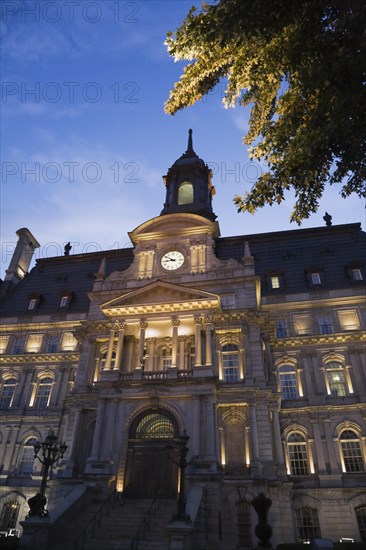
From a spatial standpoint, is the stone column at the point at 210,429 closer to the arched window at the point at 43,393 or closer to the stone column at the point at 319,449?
the stone column at the point at 319,449

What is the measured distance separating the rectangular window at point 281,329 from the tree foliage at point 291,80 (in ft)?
67.7

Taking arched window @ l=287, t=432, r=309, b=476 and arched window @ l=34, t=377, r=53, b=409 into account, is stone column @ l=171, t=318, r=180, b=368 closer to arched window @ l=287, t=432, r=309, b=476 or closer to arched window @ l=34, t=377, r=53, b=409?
arched window @ l=287, t=432, r=309, b=476

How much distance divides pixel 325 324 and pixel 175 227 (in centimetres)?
1516

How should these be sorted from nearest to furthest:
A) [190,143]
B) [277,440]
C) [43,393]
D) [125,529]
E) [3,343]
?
[125,529]
[277,440]
[43,393]
[3,343]
[190,143]

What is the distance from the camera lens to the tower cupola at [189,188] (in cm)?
4190

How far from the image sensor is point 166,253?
35.9m

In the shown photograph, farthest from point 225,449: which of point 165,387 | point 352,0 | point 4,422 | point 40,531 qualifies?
point 352,0

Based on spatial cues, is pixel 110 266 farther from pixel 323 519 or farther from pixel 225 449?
pixel 323 519

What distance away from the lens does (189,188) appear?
43.7 meters

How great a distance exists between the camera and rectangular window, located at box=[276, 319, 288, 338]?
34.2m

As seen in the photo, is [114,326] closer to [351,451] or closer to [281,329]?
[281,329]

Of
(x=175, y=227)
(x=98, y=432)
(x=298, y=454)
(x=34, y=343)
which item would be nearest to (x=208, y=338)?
(x=98, y=432)

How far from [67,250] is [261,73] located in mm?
40594

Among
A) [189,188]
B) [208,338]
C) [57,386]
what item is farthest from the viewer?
[189,188]
